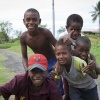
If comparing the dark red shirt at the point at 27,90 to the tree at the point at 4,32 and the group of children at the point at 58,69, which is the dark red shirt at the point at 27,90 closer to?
the group of children at the point at 58,69

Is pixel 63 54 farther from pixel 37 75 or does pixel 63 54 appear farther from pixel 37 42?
pixel 37 42

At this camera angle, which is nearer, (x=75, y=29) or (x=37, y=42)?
(x=75, y=29)

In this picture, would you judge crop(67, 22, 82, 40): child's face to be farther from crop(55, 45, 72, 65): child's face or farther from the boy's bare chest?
the boy's bare chest

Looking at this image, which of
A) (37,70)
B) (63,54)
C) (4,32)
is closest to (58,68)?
(63,54)

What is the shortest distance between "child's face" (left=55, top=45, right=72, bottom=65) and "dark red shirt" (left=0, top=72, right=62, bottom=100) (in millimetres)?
261

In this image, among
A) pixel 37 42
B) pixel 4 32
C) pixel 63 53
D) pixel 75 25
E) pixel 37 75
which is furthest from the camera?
pixel 4 32

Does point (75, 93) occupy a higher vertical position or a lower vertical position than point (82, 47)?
lower

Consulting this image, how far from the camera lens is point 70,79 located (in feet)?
10.8

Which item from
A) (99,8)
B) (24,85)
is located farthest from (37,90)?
(99,8)

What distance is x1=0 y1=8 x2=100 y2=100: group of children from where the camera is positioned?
2906 millimetres

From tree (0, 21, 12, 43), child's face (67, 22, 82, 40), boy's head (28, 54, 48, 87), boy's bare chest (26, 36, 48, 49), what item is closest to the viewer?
boy's head (28, 54, 48, 87)

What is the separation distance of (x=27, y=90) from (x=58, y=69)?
0.42 metres

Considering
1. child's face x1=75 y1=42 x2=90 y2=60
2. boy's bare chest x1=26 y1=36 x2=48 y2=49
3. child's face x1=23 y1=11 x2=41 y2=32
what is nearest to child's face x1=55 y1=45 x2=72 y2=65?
child's face x1=75 y1=42 x2=90 y2=60

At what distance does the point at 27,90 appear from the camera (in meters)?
2.95
